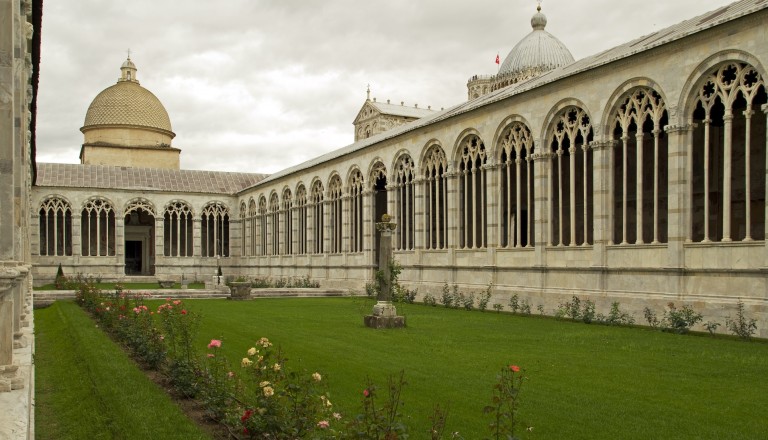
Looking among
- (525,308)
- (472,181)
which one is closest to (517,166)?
(472,181)

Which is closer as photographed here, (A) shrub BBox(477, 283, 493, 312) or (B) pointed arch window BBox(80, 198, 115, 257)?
(A) shrub BBox(477, 283, 493, 312)

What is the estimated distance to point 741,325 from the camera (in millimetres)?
16797

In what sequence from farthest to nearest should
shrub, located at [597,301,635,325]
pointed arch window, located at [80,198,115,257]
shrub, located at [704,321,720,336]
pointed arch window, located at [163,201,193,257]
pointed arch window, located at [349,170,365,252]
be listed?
pointed arch window, located at [163,201,193,257] → pointed arch window, located at [80,198,115,257] → pointed arch window, located at [349,170,365,252] → shrub, located at [597,301,635,325] → shrub, located at [704,321,720,336]

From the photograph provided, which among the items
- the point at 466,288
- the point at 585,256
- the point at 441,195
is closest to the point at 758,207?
the point at 585,256

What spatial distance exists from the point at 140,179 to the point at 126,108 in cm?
1255

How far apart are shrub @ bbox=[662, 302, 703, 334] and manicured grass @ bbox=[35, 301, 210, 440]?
1244 cm

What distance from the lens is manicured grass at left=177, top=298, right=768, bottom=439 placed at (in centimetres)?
861

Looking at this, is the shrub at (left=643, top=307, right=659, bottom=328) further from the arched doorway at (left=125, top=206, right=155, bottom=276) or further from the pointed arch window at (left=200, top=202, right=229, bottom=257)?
the arched doorway at (left=125, top=206, right=155, bottom=276)

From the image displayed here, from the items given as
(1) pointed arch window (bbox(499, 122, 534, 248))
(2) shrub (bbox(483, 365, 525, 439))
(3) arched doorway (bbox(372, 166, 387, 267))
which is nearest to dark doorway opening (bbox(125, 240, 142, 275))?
(3) arched doorway (bbox(372, 166, 387, 267))

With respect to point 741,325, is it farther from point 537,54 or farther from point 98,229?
point 98,229

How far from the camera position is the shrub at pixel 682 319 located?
58.3ft

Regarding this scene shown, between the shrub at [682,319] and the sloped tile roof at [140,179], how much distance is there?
138 feet

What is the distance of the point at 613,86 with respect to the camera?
21.2 metres

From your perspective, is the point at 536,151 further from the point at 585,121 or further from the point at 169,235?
the point at 169,235
